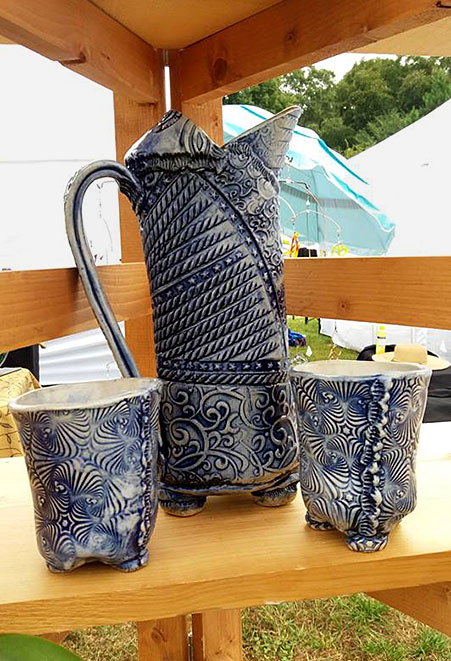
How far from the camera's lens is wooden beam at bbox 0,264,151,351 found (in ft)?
1.52

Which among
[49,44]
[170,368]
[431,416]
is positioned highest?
[49,44]

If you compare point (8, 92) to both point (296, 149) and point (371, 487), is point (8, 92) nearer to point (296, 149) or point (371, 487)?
point (296, 149)

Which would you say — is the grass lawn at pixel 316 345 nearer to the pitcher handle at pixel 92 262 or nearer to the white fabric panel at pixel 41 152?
the white fabric panel at pixel 41 152

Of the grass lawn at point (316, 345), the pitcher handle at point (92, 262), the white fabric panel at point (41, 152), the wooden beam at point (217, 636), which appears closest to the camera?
the pitcher handle at point (92, 262)

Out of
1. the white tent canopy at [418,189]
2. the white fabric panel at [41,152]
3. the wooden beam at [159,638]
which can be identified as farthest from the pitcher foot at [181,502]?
the white tent canopy at [418,189]

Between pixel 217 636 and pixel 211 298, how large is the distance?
451 mm

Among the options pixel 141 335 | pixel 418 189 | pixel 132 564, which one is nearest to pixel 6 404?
pixel 141 335

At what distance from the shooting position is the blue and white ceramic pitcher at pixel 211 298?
50 centimetres

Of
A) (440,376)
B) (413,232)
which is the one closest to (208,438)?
(440,376)

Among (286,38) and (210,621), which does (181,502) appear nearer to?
(210,621)

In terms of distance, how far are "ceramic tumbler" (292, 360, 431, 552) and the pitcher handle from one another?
0.44ft

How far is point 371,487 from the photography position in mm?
440

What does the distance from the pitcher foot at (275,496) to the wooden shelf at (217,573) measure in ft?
0.10

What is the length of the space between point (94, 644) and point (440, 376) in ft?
4.72
